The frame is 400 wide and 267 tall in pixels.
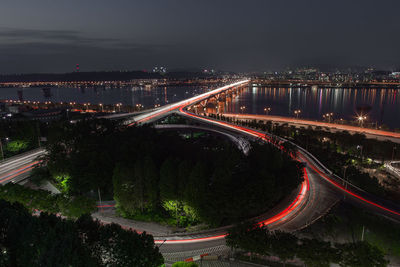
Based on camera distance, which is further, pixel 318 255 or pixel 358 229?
pixel 358 229

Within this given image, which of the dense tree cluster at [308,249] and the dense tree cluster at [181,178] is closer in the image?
the dense tree cluster at [308,249]

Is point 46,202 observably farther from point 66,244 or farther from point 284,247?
point 284,247

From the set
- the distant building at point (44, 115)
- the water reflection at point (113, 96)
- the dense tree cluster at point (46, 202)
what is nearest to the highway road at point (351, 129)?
the dense tree cluster at point (46, 202)

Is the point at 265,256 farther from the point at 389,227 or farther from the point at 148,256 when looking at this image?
the point at 389,227

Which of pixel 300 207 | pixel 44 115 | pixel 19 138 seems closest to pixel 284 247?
pixel 300 207

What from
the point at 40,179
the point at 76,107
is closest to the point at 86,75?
the point at 76,107

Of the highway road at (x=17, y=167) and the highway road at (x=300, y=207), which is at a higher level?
the highway road at (x=17, y=167)

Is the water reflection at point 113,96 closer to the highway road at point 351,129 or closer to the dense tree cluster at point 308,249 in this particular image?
the highway road at point 351,129
